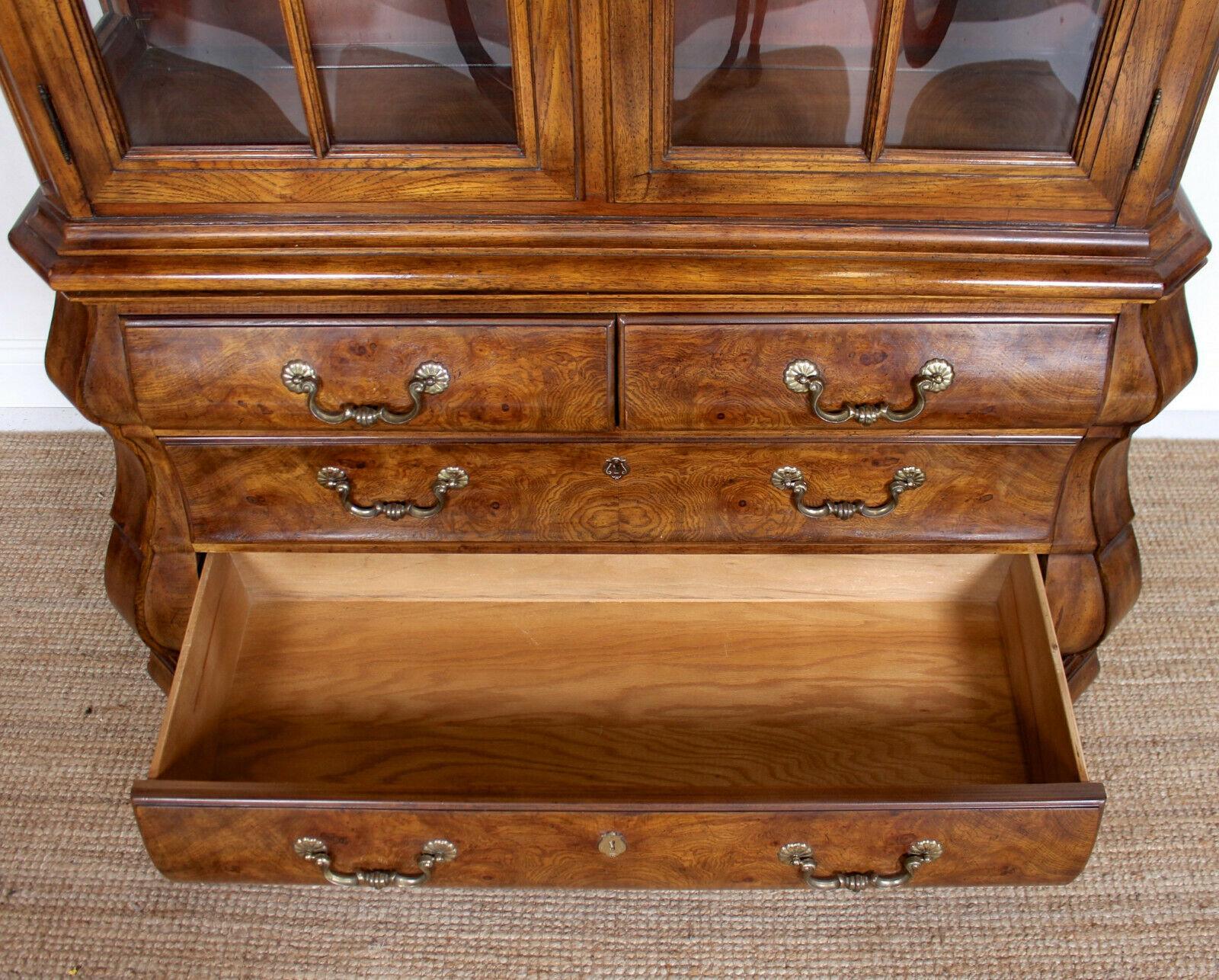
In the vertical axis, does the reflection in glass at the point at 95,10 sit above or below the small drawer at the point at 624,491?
above

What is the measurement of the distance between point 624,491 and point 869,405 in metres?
0.24

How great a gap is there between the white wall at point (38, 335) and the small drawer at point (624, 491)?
2.00ft

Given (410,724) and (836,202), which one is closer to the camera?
(836,202)

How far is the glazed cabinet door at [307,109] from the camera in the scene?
904 mm

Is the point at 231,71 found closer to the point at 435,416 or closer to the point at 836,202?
the point at 435,416

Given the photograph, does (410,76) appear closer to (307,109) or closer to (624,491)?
(307,109)

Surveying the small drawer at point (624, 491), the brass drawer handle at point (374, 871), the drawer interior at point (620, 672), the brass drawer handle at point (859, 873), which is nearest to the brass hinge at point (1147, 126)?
the small drawer at point (624, 491)

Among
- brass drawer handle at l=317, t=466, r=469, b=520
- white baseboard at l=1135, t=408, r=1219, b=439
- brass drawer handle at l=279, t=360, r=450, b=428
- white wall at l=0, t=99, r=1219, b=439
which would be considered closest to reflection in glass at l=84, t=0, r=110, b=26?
brass drawer handle at l=279, t=360, r=450, b=428

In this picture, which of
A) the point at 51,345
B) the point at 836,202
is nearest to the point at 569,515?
the point at 836,202

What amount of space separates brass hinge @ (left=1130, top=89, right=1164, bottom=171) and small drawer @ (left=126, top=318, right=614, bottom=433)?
0.44m

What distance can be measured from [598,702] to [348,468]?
329 mm

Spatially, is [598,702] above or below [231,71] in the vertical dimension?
below

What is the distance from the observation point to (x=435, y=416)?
3.43ft

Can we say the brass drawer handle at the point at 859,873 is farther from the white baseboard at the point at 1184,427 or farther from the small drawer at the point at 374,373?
the white baseboard at the point at 1184,427
